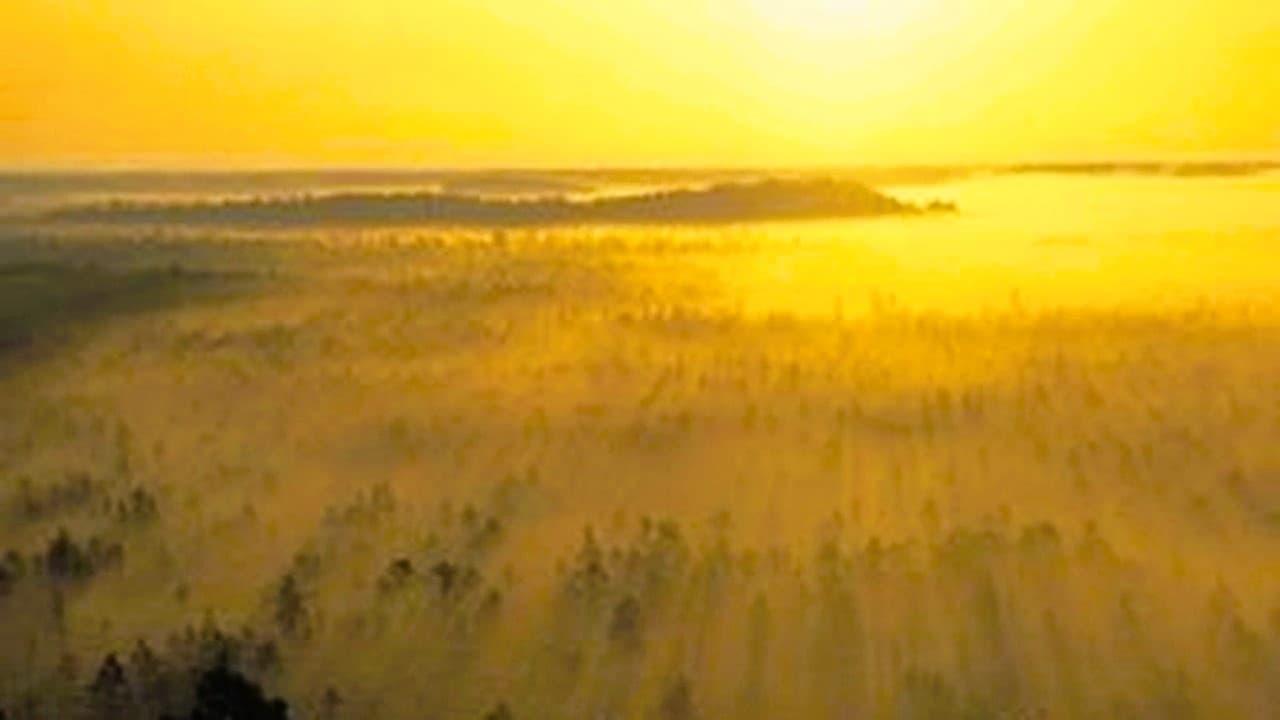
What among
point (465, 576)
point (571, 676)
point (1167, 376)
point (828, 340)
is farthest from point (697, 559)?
point (828, 340)

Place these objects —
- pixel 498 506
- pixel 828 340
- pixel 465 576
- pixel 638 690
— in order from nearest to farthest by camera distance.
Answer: pixel 638 690, pixel 465 576, pixel 498 506, pixel 828 340

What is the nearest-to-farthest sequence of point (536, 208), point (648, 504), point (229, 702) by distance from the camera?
point (229, 702) < point (648, 504) < point (536, 208)

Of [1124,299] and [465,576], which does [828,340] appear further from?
[465,576]

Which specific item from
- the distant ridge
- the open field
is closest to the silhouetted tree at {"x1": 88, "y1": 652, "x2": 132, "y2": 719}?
the open field

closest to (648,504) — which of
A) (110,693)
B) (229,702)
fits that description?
(110,693)

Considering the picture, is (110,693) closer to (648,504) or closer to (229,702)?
(229,702)
